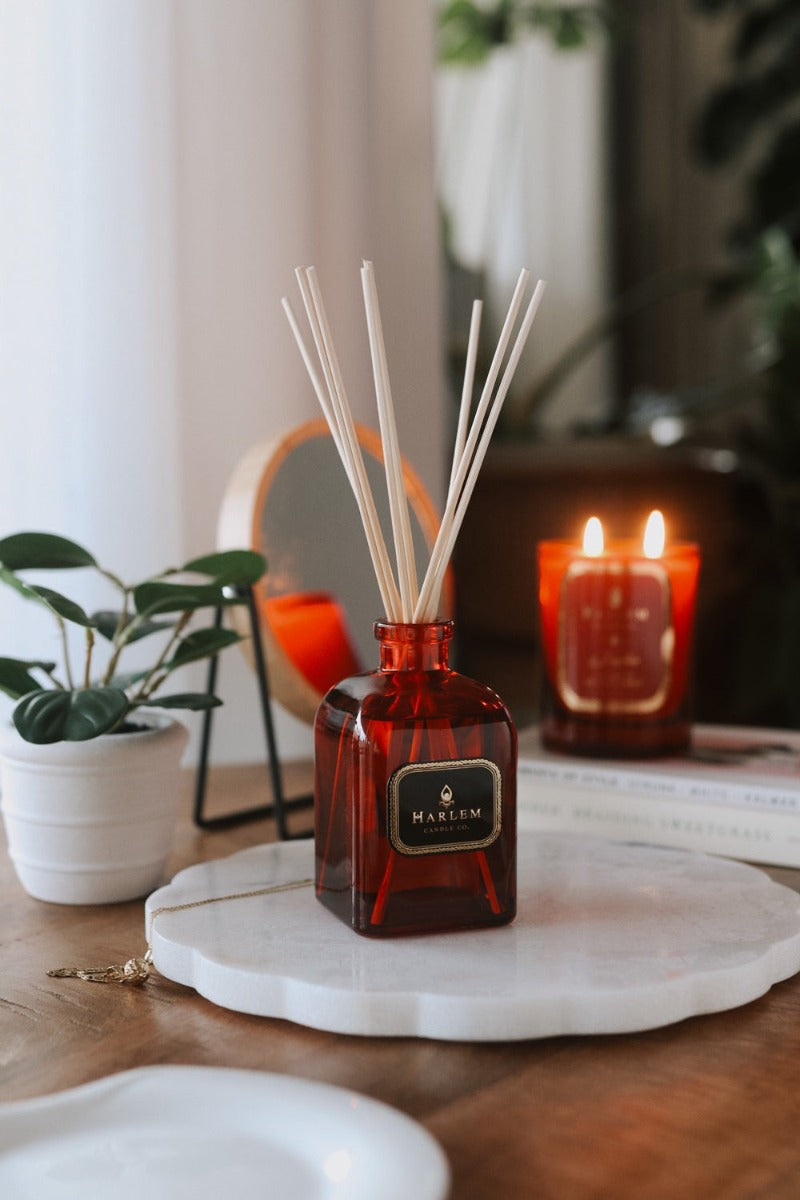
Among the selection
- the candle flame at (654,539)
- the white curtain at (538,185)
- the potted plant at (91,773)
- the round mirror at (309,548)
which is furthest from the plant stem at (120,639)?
the white curtain at (538,185)

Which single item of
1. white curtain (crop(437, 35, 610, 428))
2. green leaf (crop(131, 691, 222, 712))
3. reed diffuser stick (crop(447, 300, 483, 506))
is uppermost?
white curtain (crop(437, 35, 610, 428))

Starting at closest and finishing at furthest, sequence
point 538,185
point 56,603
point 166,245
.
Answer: point 56,603 → point 166,245 → point 538,185

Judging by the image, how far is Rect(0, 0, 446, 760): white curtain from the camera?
3.14ft

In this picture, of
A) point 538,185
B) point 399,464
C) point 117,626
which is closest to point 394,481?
point 399,464

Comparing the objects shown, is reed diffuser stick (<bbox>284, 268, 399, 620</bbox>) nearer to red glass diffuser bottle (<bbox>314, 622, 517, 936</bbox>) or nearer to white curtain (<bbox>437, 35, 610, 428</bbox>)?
red glass diffuser bottle (<bbox>314, 622, 517, 936</bbox>)

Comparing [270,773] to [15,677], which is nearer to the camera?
[15,677]

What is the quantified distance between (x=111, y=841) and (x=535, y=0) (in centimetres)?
187

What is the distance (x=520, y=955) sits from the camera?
0.56 metres

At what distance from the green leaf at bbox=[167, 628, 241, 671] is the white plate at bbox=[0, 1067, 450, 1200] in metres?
0.29

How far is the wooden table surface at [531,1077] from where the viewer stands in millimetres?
422

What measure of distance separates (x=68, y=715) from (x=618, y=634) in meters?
0.37

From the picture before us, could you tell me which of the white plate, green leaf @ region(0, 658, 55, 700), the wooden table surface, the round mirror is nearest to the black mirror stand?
the round mirror

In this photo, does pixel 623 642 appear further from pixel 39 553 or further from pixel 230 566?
pixel 39 553

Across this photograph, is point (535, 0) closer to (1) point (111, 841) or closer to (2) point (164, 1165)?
(1) point (111, 841)
